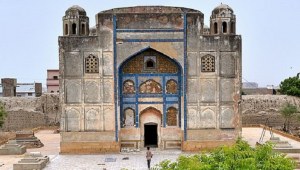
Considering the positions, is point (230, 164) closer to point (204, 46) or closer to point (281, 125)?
point (204, 46)

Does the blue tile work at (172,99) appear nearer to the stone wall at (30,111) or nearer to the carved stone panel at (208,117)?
the carved stone panel at (208,117)

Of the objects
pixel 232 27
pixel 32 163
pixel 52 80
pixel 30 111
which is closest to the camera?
pixel 32 163

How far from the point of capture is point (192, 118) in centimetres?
2447

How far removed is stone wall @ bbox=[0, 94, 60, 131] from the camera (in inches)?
1414

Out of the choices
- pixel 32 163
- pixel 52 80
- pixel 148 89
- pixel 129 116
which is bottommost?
pixel 32 163

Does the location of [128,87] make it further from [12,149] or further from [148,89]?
[12,149]

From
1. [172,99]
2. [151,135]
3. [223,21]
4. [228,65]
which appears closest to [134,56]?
[172,99]

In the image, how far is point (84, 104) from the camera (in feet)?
80.1

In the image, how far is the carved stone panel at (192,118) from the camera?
962 inches

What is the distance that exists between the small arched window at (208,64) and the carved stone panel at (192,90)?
780 mm

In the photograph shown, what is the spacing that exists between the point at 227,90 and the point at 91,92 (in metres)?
6.75

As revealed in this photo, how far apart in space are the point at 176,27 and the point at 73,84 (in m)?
5.82

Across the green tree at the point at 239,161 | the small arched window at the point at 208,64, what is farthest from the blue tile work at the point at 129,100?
the green tree at the point at 239,161

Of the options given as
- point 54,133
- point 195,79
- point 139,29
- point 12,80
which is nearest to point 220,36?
point 195,79
